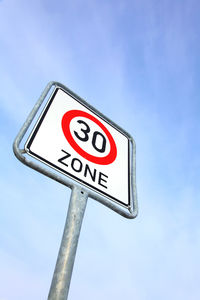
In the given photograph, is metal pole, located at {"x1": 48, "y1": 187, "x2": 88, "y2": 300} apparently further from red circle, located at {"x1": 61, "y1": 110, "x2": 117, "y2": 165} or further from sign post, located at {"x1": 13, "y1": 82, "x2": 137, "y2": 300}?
red circle, located at {"x1": 61, "y1": 110, "x2": 117, "y2": 165}

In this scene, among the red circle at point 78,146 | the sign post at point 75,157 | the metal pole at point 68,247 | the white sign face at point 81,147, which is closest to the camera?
the metal pole at point 68,247

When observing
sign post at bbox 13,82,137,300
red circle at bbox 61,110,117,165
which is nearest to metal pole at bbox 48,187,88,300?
sign post at bbox 13,82,137,300

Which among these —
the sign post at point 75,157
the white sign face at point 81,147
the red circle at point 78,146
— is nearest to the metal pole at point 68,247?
the sign post at point 75,157

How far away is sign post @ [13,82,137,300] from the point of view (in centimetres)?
108

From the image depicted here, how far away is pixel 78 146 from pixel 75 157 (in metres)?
0.12

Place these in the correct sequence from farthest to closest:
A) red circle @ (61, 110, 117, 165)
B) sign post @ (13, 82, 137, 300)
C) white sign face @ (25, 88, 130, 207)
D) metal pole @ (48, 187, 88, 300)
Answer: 1. red circle @ (61, 110, 117, 165)
2. white sign face @ (25, 88, 130, 207)
3. sign post @ (13, 82, 137, 300)
4. metal pole @ (48, 187, 88, 300)

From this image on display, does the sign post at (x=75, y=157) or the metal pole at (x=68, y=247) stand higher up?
the sign post at (x=75, y=157)

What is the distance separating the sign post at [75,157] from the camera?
108cm

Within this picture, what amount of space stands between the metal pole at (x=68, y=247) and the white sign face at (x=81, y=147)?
14 cm

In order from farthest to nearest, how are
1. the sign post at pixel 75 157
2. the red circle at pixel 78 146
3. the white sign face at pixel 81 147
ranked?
the red circle at pixel 78 146
the white sign face at pixel 81 147
the sign post at pixel 75 157

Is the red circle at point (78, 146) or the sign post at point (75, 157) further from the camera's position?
the red circle at point (78, 146)

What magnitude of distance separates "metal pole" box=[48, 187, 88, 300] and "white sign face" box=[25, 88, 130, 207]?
139 mm

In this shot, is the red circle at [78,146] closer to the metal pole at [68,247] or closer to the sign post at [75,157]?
the sign post at [75,157]

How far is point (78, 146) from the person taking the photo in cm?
152
